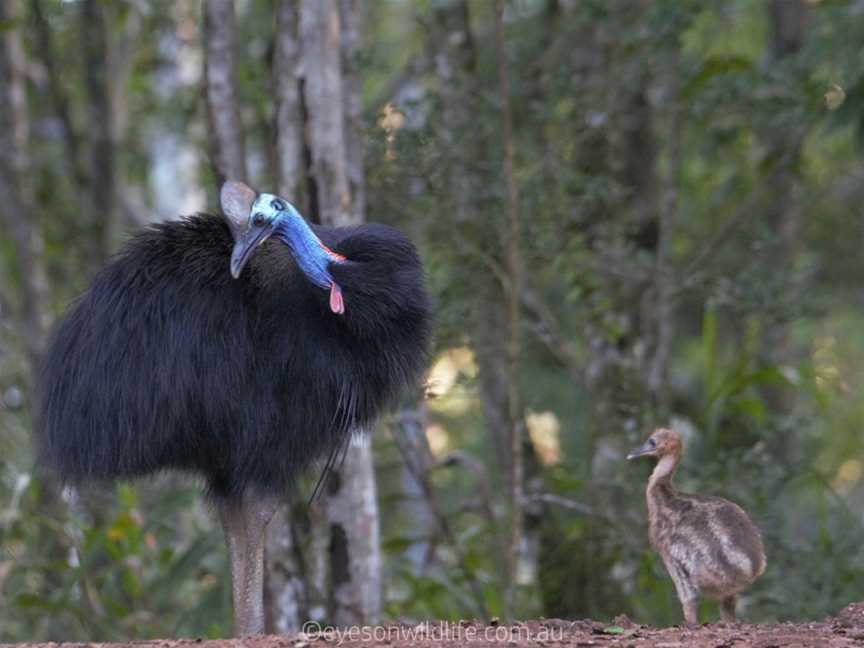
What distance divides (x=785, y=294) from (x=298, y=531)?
124 inches

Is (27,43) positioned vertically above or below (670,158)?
above

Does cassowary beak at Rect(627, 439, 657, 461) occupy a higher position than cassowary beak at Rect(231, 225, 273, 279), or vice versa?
cassowary beak at Rect(231, 225, 273, 279)

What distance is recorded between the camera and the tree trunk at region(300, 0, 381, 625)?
6.98m

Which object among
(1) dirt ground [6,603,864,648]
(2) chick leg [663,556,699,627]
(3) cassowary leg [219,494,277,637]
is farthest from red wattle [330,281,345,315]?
(2) chick leg [663,556,699,627]

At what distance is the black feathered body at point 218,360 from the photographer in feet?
17.6

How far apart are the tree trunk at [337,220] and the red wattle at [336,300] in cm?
155

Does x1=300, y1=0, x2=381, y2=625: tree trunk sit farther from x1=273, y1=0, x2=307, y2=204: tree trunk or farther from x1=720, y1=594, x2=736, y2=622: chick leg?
x1=720, y1=594, x2=736, y2=622: chick leg

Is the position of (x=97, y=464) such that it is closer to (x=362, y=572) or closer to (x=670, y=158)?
(x=362, y=572)

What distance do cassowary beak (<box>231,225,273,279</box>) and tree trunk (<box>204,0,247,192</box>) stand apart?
1.91 m

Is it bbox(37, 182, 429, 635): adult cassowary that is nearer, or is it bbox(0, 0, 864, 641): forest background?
bbox(37, 182, 429, 635): adult cassowary

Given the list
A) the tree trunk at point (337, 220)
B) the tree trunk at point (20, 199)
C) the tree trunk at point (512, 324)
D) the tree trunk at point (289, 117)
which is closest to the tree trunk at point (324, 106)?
the tree trunk at point (337, 220)

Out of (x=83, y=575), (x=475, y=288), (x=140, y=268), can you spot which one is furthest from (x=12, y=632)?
(x=140, y=268)

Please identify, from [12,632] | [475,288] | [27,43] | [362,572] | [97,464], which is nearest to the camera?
[97,464]

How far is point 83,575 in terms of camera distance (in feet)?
24.9
